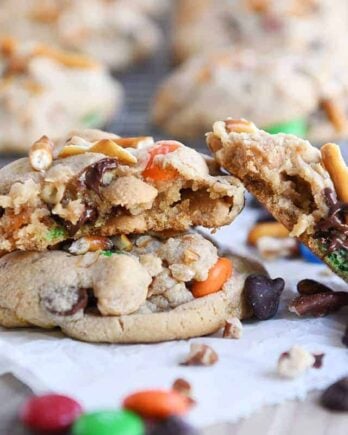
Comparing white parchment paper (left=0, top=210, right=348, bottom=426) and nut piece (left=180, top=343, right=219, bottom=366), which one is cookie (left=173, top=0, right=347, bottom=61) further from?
nut piece (left=180, top=343, right=219, bottom=366)

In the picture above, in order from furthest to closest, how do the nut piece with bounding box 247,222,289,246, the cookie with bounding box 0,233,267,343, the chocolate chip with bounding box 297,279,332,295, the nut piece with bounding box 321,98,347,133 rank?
1. the nut piece with bounding box 321,98,347,133
2. the nut piece with bounding box 247,222,289,246
3. the chocolate chip with bounding box 297,279,332,295
4. the cookie with bounding box 0,233,267,343

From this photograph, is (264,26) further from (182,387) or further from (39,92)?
(182,387)

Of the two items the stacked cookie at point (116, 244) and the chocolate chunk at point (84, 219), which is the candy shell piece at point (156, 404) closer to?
the stacked cookie at point (116, 244)

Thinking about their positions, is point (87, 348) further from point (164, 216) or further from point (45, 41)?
point (45, 41)

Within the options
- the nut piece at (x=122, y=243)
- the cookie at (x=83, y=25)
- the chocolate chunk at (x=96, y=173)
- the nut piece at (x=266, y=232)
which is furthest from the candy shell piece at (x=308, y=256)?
the cookie at (x=83, y=25)

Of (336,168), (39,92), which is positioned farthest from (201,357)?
(39,92)

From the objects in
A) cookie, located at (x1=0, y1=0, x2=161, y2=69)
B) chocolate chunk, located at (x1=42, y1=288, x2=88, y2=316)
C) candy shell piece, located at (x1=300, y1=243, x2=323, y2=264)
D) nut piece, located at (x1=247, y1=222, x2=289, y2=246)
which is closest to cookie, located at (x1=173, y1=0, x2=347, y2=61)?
cookie, located at (x1=0, y1=0, x2=161, y2=69)
